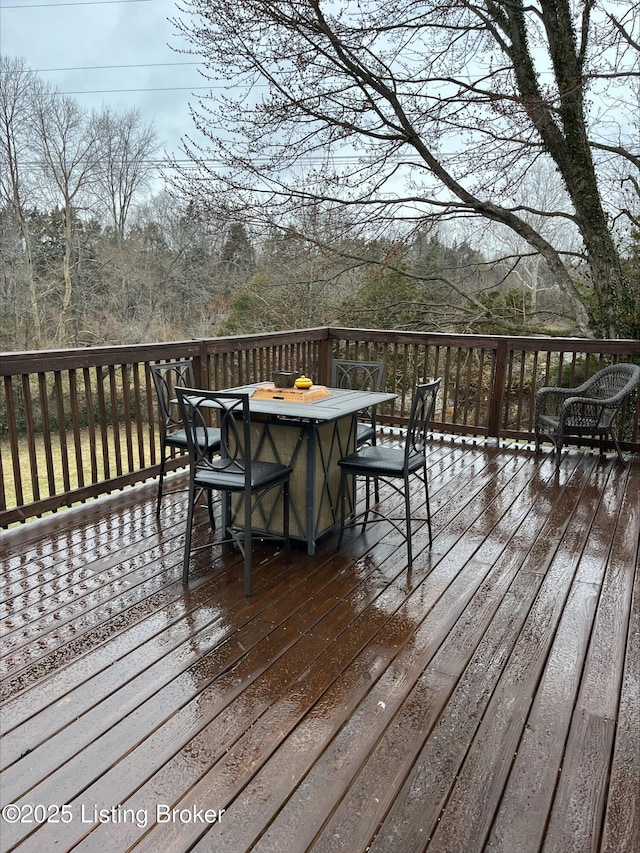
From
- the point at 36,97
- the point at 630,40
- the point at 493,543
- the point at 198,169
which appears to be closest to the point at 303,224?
the point at 198,169

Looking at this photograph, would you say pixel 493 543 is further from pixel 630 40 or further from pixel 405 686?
pixel 630 40

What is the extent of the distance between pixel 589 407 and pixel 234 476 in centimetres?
350

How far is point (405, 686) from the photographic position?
81.8 inches

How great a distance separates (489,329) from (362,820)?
29.5ft

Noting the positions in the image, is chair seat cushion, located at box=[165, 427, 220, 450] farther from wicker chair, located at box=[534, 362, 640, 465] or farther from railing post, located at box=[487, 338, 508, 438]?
railing post, located at box=[487, 338, 508, 438]

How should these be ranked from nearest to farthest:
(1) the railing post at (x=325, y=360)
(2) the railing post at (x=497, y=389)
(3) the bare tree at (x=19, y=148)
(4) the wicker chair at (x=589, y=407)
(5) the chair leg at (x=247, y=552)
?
1. (5) the chair leg at (x=247, y=552)
2. (4) the wicker chair at (x=589, y=407)
3. (2) the railing post at (x=497, y=389)
4. (1) the railing post at (x=325, y=360)
5. (3) the bare tree at (x=19, y=148)

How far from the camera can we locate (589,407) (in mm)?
5047

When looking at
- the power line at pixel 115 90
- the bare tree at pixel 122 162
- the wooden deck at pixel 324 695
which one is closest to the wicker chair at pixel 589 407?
the wooden deck at pixel 324 695

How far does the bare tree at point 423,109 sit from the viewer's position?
713cm

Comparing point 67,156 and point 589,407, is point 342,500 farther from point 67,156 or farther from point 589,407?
point 67,156

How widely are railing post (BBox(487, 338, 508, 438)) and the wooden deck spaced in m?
2.32

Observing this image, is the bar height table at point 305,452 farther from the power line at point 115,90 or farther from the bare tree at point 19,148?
the power line at point 115,90

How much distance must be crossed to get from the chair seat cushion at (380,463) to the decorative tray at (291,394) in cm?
39

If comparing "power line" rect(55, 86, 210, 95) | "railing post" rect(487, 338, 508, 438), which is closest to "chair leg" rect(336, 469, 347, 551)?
"railing post" rect(487, 338, 508, 438)
